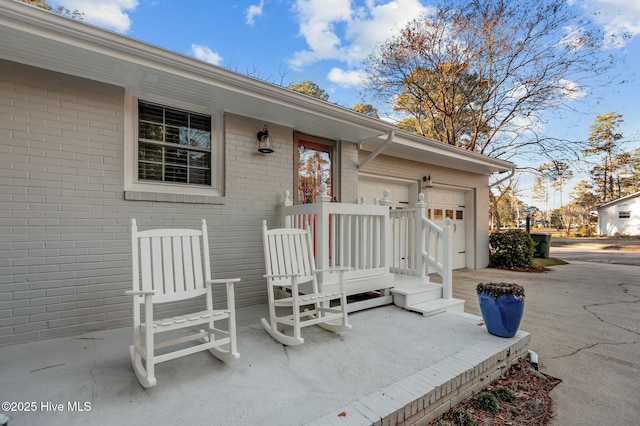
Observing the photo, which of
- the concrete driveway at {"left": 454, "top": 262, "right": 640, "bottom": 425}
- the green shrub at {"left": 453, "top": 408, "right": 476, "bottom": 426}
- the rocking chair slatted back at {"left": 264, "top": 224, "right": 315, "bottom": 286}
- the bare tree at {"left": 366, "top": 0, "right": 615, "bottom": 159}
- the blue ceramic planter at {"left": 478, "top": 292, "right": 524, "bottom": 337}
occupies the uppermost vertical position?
the bare tree at {"left": 366, "top": 0, "right": 615, "bottom": 159}

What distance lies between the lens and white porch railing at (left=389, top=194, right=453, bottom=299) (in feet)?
13.1

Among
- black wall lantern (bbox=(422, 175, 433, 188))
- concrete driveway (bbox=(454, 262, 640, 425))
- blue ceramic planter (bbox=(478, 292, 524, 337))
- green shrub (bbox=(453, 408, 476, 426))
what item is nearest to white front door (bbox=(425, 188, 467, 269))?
black wall lantern (bbox=(422, 175, 433, 188))

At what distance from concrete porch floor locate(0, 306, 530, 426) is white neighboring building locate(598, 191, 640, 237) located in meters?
26.1

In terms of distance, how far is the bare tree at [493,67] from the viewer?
8.82 m

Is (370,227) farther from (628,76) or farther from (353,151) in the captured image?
(628,76)

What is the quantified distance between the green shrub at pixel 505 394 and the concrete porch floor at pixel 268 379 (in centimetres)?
11

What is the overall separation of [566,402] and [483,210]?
6.62 m

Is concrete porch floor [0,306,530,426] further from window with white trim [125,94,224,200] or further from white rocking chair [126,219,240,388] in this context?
window with white trim [125,94,224,200]

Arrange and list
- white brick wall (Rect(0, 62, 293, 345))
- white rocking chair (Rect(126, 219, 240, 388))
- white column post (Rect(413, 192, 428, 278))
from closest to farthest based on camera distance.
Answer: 1. white rocking chair (Rect(126, 219, 240, 388))
2. white brick wall (Rect(0, 62, 293, 345))
3. white column post (Rect(413, 192, 428, 278))

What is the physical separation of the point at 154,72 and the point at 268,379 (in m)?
2.83

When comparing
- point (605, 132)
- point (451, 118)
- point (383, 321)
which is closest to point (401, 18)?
point (451, 118)

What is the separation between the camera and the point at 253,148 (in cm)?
394

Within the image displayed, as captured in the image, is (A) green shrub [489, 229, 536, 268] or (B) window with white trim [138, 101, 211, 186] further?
(A) green shrub [489, 229, 536, 268]

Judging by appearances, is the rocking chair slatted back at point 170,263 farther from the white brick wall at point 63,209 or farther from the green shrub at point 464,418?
the green shrub at point 464,418
